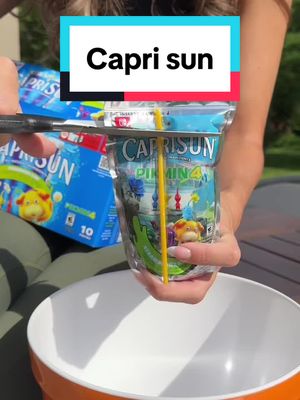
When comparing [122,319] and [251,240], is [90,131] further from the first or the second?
[251,240]

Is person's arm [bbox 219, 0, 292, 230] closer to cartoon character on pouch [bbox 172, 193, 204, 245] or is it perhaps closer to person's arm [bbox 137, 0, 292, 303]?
person's arm [bbox 137, 0, 292, 303]

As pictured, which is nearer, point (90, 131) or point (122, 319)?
point (90, 131)

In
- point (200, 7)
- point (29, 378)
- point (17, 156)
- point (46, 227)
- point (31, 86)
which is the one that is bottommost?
point (29, 378)

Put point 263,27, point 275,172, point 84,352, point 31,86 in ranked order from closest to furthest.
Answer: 1. point 84,352
2. point 263,27
3. point 31,86
4. point 275,172

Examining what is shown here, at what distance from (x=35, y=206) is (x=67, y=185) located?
0.22ft

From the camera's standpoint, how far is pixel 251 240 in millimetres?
1019

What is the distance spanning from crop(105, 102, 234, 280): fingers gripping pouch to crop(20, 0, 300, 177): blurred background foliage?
2981 mm

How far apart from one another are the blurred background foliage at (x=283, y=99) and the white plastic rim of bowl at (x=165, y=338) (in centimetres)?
289

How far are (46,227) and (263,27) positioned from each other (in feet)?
1.64

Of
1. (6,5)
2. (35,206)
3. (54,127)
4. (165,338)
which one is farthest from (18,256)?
(6,5)

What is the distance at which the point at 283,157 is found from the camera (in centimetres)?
452

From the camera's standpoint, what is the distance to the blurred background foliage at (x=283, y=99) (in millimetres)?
3844

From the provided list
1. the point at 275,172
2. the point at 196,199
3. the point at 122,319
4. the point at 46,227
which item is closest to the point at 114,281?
the point at 122,319

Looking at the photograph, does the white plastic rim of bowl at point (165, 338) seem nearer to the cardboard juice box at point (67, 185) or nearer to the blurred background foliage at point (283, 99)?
the cardboard juice box at point (67, 185)
